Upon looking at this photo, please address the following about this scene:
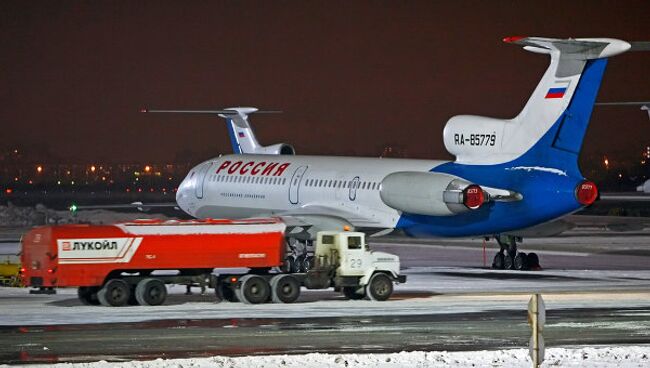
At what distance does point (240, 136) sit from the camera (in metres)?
61.8

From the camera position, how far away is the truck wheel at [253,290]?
105 feet

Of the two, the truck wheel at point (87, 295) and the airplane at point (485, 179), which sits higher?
the airplane at point (485, 179)

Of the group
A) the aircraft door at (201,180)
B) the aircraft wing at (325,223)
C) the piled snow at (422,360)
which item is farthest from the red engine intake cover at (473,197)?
the aircraft door at (201,180)

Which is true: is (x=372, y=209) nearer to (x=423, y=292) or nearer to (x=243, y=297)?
(x=423, y=292)

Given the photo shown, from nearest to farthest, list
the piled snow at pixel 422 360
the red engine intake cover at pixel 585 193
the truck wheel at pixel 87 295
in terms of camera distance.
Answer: the piled snow at pixel 422 360, the truck wheel at pixel 87 295, the red engine intake cover at pixel 585 193

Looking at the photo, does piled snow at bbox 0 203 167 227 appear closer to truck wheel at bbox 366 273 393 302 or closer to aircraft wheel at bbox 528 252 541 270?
aircraft wheel at bbox 528 252 541 270

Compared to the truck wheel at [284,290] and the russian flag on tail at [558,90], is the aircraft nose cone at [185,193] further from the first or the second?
the truck wheel at [284,290]

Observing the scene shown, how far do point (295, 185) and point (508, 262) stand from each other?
8526mm

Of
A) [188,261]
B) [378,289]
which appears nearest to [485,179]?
[378,289]

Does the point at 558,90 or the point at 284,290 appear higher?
the point at 558,90

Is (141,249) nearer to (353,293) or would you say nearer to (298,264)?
(353,293)

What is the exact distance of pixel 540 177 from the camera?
38.8 meters

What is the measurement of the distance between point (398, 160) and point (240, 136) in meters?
17.9

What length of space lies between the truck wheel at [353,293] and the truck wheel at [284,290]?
1712mm
